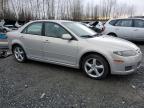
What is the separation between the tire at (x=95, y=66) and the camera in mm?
4492

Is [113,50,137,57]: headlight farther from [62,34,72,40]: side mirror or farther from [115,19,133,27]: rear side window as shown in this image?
[115,19,133,27]: rear side window

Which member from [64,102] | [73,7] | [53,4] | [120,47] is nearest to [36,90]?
[64,102]

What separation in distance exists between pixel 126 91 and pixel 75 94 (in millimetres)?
1106

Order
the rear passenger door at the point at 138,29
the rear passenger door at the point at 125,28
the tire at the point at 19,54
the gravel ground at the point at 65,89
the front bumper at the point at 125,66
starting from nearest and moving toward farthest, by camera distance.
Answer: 1. the gravel ground at the point at 65,89
2. the front bumper at the point at 125,66
3. the tire at the point at 19,54
4. the rear passenger door at the point at 138,29
5. the rear passenger door at the point at 125,28

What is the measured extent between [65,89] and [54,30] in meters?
1.92

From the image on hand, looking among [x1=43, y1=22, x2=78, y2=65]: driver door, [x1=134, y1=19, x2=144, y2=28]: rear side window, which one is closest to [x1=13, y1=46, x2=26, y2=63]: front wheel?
[x1=43, y1=22, x2=78, y2=65]: driver door

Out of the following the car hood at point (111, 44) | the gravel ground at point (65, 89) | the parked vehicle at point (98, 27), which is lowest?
the gravel ground at point (65, 89)

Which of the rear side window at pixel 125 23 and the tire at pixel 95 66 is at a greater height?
the rear side window at pixel 125 23

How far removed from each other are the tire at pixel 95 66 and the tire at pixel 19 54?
7.65 feet

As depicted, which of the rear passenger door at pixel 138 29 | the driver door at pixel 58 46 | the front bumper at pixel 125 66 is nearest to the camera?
the front bumper at pixel 125 66

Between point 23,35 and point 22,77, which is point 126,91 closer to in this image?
point 22,77

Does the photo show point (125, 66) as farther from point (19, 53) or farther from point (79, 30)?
point (19, 53)

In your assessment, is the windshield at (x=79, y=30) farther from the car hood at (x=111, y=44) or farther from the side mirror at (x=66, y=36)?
the car hood at (x=111, y=44)

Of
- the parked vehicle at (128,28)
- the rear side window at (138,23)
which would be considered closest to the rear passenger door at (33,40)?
the parked vehicle at (128,28)
